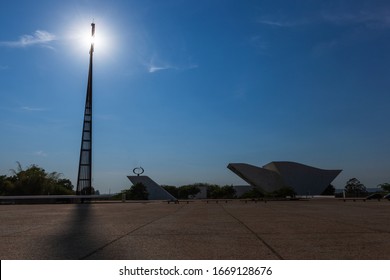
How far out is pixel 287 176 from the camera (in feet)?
227

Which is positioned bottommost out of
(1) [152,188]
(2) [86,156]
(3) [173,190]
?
(3) [173,190]

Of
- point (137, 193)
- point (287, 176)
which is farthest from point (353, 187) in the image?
point (137, 193)

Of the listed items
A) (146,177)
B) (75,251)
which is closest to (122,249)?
(75,251)

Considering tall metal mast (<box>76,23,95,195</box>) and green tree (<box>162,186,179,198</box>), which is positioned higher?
tall metal mast (<box>76,23,95,195</box>)

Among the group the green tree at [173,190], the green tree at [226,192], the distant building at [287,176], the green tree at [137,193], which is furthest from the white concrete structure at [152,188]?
the green tree at [226,192]

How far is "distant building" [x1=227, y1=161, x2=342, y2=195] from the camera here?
68.5m

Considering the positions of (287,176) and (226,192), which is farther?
(226,192)

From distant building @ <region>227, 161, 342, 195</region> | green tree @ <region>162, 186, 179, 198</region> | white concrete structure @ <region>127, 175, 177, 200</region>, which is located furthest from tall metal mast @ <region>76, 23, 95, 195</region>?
green tree @ <region>162, 186, 179, 198</region>

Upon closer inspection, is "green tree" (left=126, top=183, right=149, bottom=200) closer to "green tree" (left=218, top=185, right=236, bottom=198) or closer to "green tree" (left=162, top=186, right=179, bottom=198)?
"green tree" (left=162, top=186, right=179, bottom=198)

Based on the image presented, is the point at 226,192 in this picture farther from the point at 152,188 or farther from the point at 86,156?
the point at 86,156

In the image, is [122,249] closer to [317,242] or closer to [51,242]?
[51,242]

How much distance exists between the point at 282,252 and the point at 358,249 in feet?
3.64

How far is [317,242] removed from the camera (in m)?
5.76
